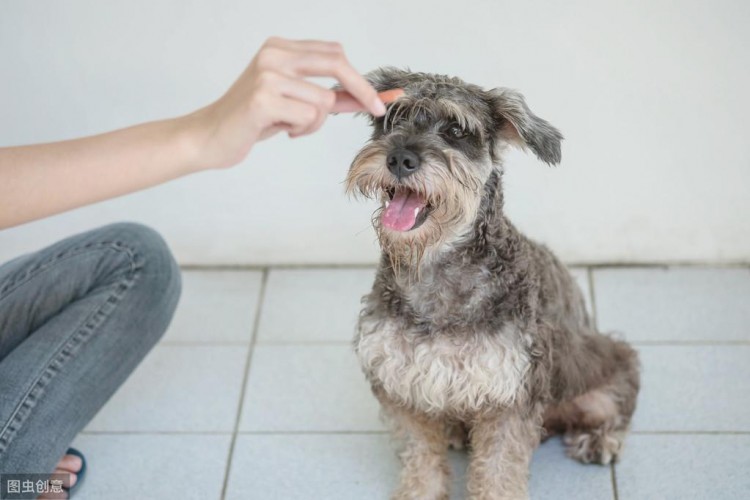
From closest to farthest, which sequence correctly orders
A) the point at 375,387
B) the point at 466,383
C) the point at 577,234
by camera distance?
1. the point at 466,383
2. the point at 375,387
3. the point at 577,234

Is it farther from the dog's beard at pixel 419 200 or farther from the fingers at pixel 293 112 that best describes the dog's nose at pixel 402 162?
the fingers at pixel 293 112

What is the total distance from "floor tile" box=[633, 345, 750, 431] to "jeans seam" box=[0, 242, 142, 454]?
1.47 m

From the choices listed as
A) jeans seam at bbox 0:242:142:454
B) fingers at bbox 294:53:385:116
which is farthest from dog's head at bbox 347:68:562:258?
jeans seam at bbox 0:242:142:454

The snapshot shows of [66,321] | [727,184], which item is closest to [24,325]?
[66,321]

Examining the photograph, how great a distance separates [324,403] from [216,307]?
0.64 meters

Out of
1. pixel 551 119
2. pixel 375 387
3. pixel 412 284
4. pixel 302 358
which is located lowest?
pixel 302 358

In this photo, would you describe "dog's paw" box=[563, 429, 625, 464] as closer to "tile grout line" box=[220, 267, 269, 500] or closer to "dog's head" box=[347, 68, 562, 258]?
"dog's head" box=[347, 68, 562, 258]

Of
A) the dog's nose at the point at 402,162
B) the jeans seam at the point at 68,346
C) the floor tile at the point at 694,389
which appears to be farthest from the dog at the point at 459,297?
the jeans seam at the point at 68,346

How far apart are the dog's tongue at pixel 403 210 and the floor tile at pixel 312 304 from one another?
1105 millimetres

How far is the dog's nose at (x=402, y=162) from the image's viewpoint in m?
1.86

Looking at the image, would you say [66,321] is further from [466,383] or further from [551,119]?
[551,119]

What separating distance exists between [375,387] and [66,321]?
2.65 ft

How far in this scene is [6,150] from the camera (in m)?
1.61

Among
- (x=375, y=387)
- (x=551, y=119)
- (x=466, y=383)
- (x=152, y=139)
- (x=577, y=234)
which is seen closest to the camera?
(x=152, y=139)
